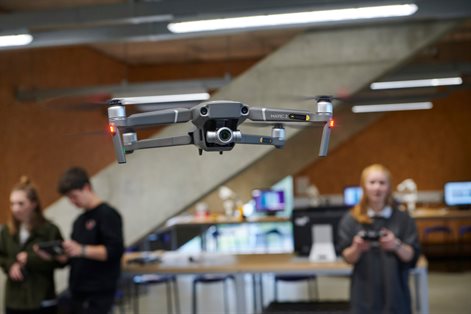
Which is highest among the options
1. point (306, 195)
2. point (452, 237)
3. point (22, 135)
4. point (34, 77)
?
point (34, 77)

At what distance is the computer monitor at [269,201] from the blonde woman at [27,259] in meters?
8.59

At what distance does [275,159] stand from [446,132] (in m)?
3.97

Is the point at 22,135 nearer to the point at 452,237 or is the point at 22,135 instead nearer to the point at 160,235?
the point at 160,235

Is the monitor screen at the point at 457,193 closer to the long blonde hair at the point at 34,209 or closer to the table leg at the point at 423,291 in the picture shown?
the table leg at the point at 423,291

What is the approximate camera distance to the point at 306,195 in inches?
533

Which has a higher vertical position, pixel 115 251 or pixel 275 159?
pixel 275 159

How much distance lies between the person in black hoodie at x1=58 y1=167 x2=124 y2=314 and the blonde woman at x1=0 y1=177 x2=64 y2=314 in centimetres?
19

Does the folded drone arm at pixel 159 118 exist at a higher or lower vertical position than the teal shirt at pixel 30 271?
higher

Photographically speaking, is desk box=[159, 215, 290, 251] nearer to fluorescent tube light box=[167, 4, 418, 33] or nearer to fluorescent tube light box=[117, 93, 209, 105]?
fluorescent tube light box=[167, 4, 418, 33]

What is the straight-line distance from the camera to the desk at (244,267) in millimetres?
5469

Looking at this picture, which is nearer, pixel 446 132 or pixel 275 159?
pixel 275 159

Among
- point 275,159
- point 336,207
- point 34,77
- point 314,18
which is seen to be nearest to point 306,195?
point 275,159

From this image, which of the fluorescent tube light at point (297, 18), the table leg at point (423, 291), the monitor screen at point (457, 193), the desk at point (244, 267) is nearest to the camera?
the fluorescent tube light at point (297, 18)

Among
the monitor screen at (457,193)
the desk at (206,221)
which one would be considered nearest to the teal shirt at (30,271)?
the desk at (206,221)
